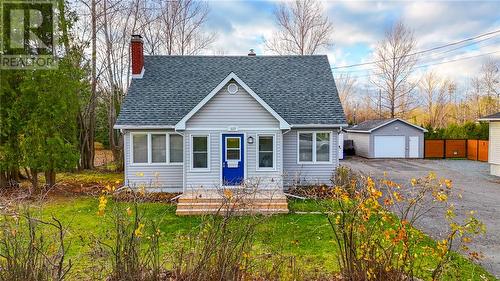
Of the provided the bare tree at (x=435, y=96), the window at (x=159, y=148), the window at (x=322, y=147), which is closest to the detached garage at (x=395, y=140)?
the window at (x=322, y=147)

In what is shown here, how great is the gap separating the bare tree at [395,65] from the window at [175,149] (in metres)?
31.6

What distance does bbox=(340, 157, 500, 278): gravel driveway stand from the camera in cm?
745

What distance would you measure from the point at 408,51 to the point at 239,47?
2034 cm

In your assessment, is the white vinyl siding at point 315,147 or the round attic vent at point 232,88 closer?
the round attic vent at point 232,88

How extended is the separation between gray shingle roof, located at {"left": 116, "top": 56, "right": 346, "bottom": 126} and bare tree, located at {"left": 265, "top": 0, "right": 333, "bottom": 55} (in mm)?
14343

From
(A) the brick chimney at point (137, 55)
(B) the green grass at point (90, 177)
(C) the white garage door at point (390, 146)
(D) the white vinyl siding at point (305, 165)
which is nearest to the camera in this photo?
(D) the white vinyl siding at point (305, 165)

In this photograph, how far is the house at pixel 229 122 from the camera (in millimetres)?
12258

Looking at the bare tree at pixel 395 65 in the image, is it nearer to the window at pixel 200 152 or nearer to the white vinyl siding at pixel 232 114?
the white vinyl siding at pixel 232 114

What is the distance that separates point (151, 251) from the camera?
445 cm

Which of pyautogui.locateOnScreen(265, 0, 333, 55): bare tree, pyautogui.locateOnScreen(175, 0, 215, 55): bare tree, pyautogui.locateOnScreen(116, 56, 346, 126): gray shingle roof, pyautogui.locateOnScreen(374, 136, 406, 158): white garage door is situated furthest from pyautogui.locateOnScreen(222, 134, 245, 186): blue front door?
pyautogui.locateOnScreen(265, 0, 333, 55): bare tree

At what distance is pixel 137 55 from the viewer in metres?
15.5

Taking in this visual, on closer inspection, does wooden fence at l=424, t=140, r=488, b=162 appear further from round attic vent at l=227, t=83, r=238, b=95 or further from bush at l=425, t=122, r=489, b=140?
round attic vent at l=227, t=83, r=238, b=95

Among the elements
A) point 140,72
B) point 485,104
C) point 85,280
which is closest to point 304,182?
point 140,72

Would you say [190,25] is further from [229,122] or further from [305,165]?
[305,165]
